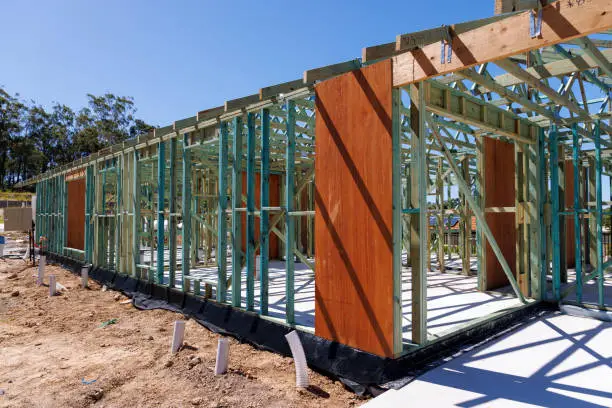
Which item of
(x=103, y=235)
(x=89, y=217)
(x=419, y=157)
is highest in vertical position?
(x=419, y=157)

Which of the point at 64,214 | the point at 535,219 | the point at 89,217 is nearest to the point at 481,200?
the point at 535,219

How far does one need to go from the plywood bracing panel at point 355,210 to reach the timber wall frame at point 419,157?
0.03 m

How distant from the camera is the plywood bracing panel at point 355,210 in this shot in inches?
158

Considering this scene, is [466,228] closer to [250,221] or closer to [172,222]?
[250,221]

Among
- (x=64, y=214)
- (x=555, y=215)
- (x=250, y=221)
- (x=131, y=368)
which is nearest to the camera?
(x=131, y=368)

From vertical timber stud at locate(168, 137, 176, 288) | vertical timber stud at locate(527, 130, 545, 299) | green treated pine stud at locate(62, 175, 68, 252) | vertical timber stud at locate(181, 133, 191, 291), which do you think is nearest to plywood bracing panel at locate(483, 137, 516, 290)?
vertical timber stud at locate(527, 130, 545, 299)

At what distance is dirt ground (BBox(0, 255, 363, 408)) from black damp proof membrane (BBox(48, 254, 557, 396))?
15 centimetres

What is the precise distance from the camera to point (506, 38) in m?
3.29

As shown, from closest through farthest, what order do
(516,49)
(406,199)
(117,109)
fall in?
(516,49)
(406,199)
(117,109)

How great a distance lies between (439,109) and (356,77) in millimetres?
1158

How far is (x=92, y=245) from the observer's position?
1177 centimetres

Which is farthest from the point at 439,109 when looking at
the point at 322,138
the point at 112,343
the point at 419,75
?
the point at 112,343

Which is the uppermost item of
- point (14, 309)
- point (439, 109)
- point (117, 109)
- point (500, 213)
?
point (117, 109)

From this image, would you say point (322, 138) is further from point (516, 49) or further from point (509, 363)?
point (509, 363)
